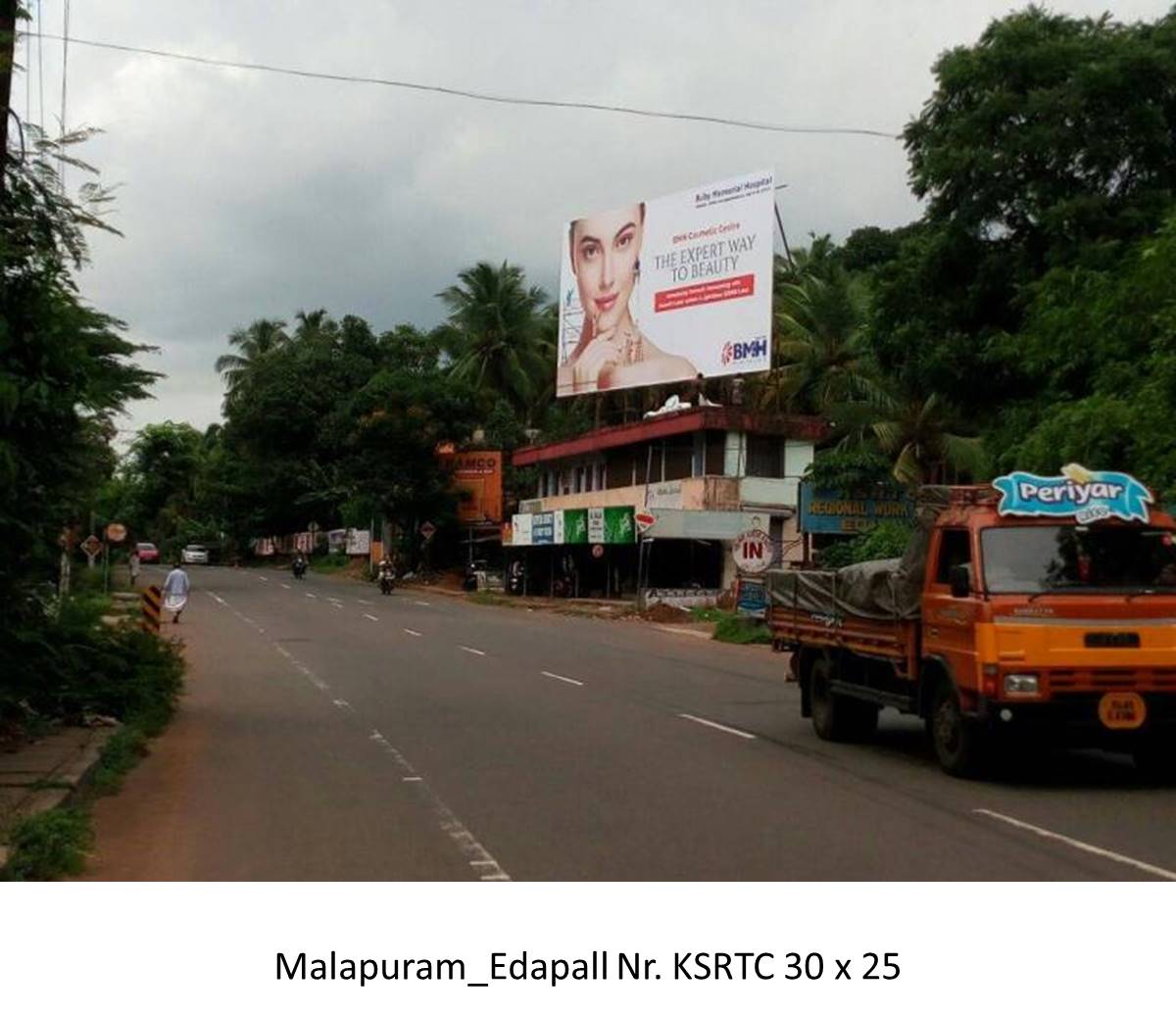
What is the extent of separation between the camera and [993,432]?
25594mm

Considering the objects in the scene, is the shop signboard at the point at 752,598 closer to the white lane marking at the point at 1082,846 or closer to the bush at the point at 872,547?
the bush at the point at 872,547

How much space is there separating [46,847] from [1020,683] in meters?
6.76

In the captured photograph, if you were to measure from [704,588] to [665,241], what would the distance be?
1116 centimetres

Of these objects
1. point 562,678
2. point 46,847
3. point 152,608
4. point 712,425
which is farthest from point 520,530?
point 46,847

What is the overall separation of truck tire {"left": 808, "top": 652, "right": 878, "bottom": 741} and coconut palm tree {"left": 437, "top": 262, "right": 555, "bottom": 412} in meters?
54.9

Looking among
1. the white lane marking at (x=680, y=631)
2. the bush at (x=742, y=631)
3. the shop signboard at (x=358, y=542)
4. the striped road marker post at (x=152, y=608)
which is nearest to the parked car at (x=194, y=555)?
the shop signboard at (x=358, y=542)

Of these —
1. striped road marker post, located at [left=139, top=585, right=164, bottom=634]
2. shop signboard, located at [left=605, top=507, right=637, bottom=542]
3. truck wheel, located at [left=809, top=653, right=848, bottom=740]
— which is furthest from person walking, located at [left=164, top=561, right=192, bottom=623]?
truck wheel, located at [left=809, top=653, right=848, bottom=740]

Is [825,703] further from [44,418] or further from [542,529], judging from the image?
[542,529]

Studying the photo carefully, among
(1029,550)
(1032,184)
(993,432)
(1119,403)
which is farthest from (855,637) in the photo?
(1032,184)

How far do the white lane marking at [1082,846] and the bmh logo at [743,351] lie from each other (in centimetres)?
3221

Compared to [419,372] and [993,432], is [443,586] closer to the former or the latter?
[419,372]

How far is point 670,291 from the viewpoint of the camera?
4466 centimetres

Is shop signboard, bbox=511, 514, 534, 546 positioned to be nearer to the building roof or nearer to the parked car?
the building roof

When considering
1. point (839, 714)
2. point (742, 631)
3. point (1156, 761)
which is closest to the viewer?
point (1156, 761)
